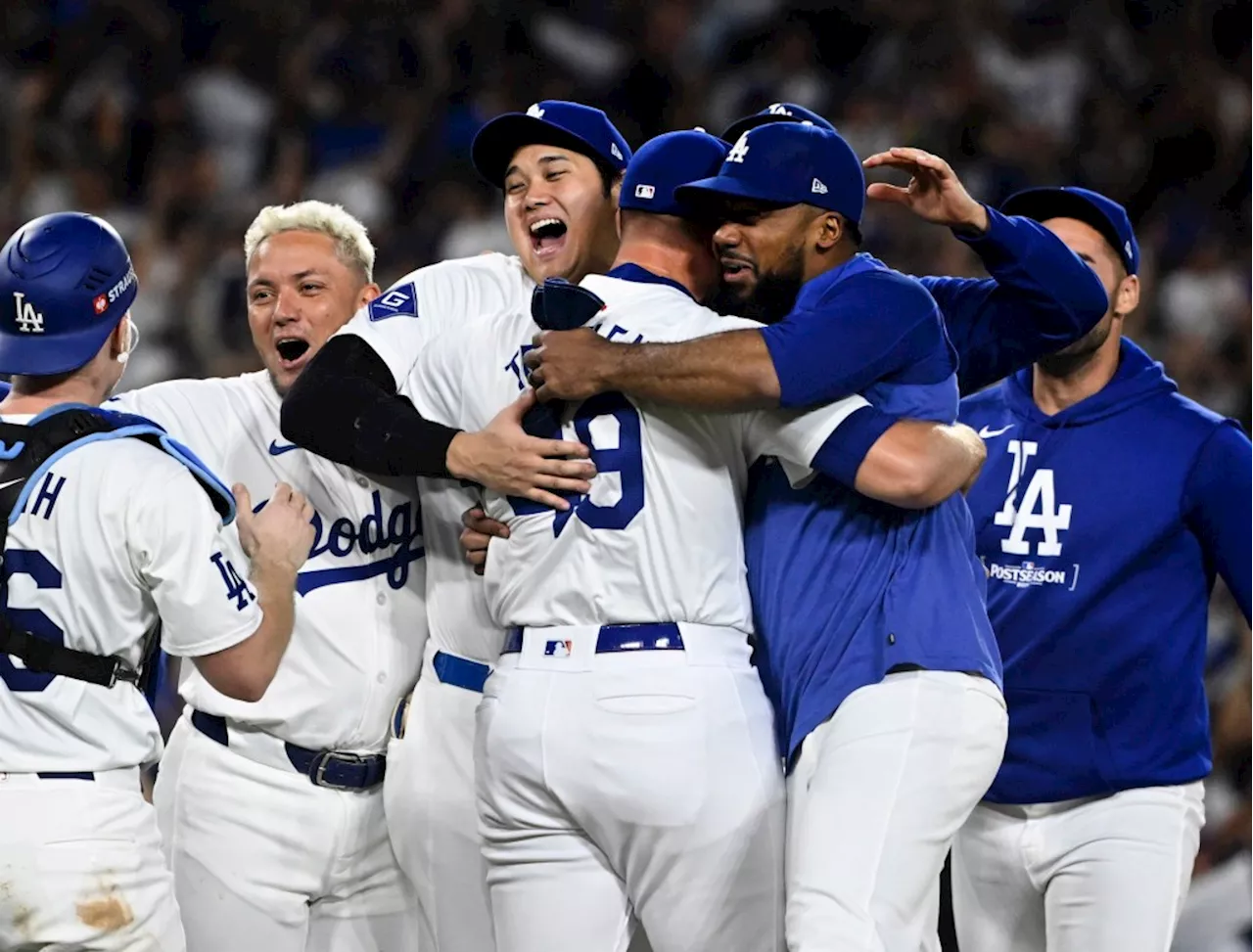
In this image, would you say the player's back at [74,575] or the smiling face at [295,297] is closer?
Answer: the player's back at [74,575]

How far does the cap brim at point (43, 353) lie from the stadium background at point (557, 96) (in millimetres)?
5070

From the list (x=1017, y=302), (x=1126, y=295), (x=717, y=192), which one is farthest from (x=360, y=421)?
(x=1126, y=295)

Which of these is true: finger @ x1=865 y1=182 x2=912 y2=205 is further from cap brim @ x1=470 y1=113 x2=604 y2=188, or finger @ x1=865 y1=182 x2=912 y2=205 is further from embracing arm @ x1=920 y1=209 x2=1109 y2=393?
cap brim @ x1=470 y1=113 x2=604 y2=188

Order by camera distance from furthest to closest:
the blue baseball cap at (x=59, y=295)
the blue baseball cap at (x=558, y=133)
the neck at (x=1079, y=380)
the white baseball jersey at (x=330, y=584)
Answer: the neck at (x=1079, y=380)
the blue baseball cap at (x=558, y=133)
the white baseball jersey at (x=330, y=584)
the blue baseball cap at (x=59, y=295)

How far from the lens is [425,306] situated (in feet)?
12.6

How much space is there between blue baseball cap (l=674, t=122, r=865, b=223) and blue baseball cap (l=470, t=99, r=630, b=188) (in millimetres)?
760

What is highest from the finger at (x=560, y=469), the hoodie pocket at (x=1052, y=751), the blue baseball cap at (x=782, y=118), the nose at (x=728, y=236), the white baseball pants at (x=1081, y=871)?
the blue baseball cap at (x=782, y=118)

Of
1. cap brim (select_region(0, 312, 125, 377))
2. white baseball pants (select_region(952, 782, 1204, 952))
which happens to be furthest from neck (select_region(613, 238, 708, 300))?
white baseball pants (select_region(952, 782, 1204, 952))

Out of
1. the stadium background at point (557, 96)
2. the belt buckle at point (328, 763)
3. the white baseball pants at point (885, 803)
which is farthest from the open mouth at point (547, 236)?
the stadium background at point (557, 96)

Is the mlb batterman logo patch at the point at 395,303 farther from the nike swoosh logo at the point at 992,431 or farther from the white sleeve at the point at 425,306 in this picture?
the nike swoosh logo at the point at 992,431

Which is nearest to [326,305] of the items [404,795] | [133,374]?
[404,795]

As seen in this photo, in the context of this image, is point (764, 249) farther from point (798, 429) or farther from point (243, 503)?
point (243, 503)

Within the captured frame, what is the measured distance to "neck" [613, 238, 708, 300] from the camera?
3396mm

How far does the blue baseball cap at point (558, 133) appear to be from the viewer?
4.05 metres
